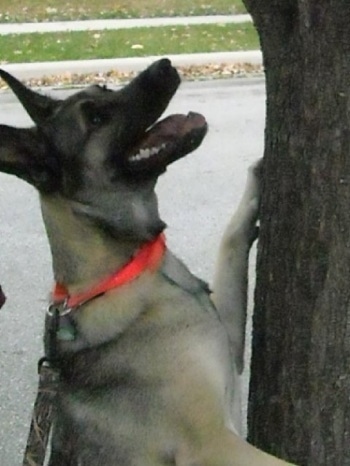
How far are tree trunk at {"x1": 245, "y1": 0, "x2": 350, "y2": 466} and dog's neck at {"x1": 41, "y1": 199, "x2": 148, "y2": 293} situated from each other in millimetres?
442

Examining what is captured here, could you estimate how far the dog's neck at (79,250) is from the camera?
329 cm

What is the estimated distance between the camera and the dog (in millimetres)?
3172

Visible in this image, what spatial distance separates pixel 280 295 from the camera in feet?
10.3

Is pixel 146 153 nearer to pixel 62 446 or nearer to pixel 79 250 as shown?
pixel 79 250

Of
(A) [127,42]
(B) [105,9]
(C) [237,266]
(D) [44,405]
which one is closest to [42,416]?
(D) [44,405]

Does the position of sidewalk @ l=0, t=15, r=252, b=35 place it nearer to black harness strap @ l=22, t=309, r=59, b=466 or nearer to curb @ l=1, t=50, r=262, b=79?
curb @ l=1, t=50, r=262, b=79

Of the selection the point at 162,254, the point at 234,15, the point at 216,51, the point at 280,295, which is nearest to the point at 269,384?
the point at 280,295

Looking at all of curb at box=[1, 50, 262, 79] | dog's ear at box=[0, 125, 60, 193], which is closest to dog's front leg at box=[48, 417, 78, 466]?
dog's ear at box=[0, 125, 60, 193]

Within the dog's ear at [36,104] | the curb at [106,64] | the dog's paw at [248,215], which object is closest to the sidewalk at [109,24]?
the curb at [106,64]

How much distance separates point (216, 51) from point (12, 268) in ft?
23.3

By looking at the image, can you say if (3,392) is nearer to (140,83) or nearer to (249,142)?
(140,83)

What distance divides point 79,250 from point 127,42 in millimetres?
11145

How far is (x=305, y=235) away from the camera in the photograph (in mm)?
3021

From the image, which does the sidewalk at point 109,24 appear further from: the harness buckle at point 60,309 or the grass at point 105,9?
the harness buckle at point 60,309
